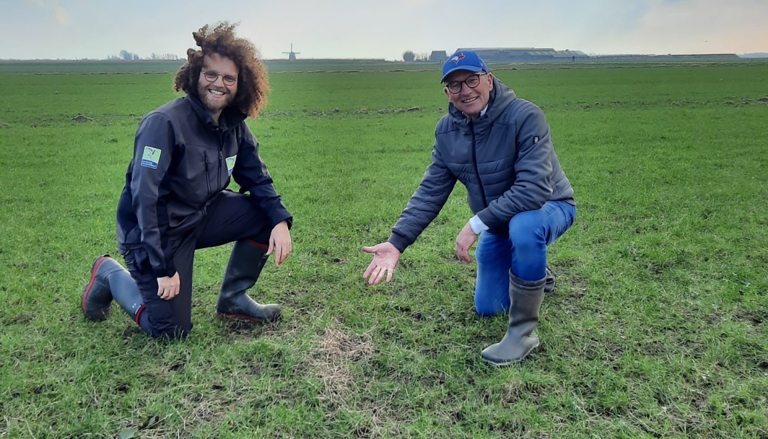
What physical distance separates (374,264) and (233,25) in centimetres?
186

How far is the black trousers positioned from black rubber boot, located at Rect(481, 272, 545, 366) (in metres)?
1.86

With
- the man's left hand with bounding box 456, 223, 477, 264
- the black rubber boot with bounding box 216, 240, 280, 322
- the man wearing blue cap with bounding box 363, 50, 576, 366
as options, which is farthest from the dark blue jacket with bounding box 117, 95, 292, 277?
the man's left hand with bounding box 456, 223, 477, 264

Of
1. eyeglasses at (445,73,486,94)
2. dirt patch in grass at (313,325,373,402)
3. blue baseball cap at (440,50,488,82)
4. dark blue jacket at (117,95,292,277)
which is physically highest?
blue baseball cap at (440,50,488,82)

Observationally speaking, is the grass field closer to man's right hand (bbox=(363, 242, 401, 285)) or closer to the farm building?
man's right hand (bbox=(363, 242, 401, 285))

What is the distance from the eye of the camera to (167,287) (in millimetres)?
3611

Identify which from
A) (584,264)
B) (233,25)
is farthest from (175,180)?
(584,264)

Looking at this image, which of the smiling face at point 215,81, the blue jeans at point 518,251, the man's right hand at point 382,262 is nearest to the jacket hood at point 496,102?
the blue jeans at point 518,251

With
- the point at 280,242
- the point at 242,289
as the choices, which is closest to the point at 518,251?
the point at 280,242

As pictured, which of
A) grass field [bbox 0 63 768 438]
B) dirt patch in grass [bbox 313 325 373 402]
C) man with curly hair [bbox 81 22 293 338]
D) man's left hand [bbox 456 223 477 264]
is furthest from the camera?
man's left hand [bbox 456 223 477 264]

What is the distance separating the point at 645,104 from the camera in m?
21.2

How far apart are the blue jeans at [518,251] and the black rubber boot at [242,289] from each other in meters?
1.60

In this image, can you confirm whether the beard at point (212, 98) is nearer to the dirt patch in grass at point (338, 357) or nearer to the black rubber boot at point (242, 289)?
the black rubber boot at point (242, 289)

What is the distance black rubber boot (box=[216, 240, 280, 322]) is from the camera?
4145 mm

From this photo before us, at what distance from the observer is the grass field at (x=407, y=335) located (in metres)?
3.02
